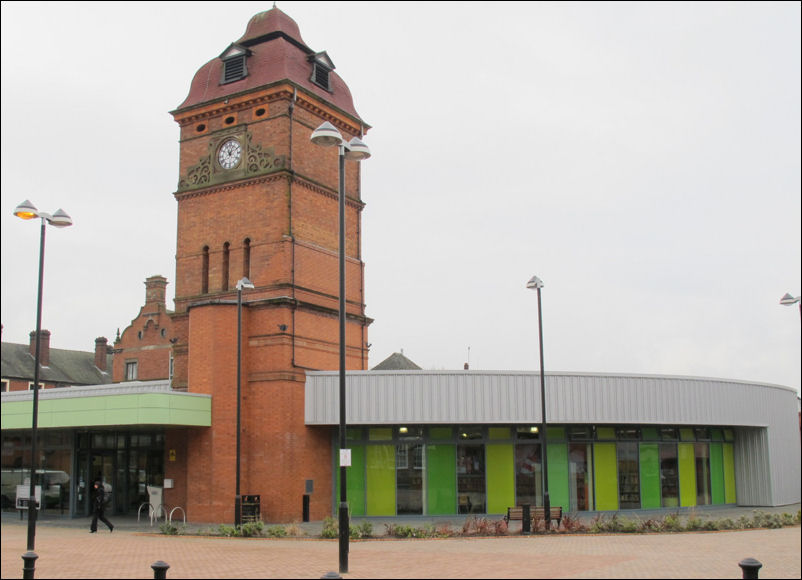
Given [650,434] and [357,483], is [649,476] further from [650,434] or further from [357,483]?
[357,483]

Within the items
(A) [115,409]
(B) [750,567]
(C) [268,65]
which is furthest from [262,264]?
(B) [750,567]

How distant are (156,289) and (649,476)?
37642mm

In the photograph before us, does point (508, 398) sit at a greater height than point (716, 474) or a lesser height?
greater

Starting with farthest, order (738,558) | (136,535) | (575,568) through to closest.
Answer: (136,535) → (738,558) → (575,568)

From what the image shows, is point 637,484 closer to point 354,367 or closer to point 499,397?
point 499,397

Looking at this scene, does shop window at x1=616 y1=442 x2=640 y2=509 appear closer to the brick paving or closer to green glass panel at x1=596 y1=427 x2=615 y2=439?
green glass panel at x1=596 y1=427 x2=615 y2=439

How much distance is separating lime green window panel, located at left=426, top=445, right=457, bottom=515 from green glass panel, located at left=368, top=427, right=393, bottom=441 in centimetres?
141

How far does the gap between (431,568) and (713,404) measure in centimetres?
2016

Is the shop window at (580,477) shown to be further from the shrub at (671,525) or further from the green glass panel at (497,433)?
the shrub at (671,525)

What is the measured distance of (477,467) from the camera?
1208 inches

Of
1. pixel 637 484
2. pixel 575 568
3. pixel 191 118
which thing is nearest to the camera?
pixel 575 568

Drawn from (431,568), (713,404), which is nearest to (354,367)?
(713,404)

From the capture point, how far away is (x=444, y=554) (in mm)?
19047

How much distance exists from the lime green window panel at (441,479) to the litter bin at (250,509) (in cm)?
588
